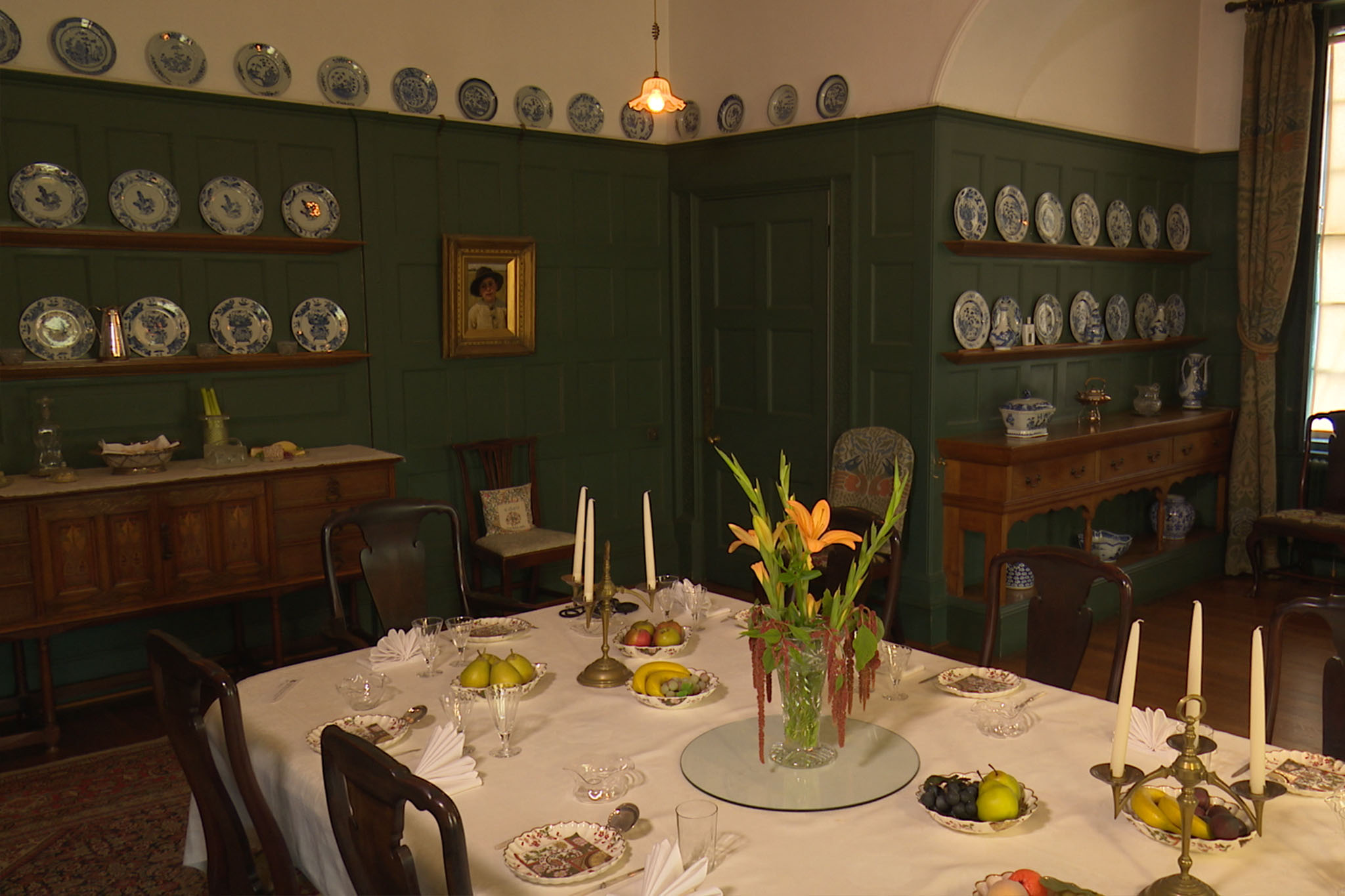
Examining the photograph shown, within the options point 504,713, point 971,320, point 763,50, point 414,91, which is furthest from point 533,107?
point 504,713

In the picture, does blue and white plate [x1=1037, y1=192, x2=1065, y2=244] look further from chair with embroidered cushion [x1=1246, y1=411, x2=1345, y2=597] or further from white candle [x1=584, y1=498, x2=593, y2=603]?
white candle [x1=584, y1=498, x2=593, y2=603]

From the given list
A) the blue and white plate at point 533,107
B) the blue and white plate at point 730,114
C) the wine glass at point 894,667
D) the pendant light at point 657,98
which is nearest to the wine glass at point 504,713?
the wine glass at point 894,667

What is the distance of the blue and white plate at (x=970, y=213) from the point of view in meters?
5.24

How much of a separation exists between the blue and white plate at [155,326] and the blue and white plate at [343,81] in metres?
1.22

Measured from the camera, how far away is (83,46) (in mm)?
4441

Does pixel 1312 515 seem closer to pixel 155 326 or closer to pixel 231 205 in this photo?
pixel 231 205

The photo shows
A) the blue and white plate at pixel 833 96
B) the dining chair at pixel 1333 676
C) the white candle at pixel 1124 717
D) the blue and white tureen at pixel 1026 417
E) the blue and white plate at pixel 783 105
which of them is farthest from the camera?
the blue and white plate at pixel 783 105

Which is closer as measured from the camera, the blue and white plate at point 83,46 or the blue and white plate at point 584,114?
the blue and white plate at point 83,46

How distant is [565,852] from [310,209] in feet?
13.0

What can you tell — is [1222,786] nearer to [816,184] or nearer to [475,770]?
[475,770]

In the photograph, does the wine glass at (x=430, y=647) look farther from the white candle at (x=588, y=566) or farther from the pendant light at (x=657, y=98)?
the pendant light at (x=657, y=98)

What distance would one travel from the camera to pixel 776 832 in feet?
6.29

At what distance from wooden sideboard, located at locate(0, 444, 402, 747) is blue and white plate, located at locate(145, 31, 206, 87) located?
1.63m

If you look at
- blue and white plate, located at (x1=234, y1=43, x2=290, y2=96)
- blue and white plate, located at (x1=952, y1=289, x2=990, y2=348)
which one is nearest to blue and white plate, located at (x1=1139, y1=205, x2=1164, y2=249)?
blue and white plate, located at (x1=952, y1=289, x2=990, y2=348)
